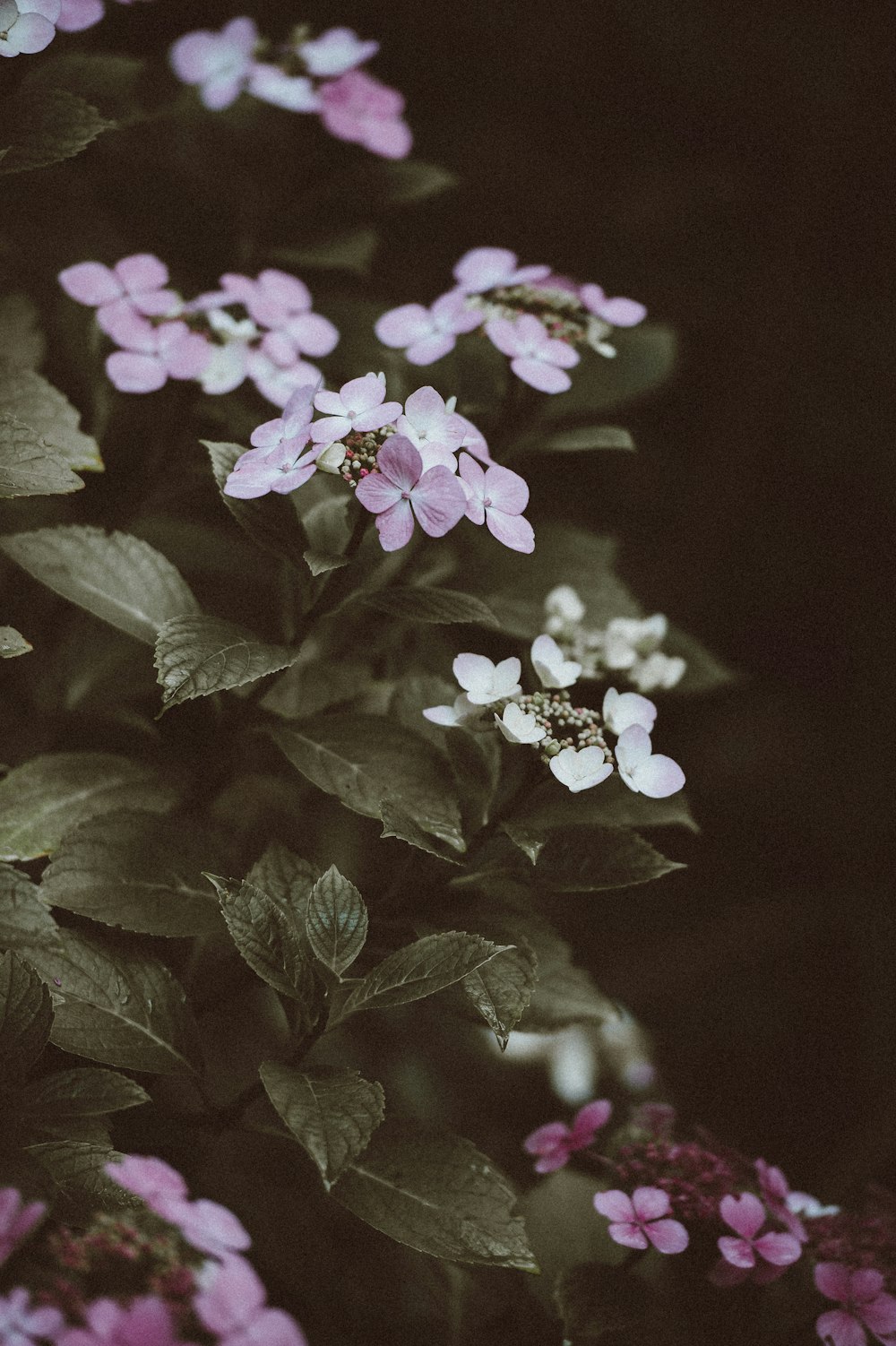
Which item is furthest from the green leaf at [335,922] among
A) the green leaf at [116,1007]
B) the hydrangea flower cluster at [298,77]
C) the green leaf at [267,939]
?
the hydrangea flower cluster at [298,77]

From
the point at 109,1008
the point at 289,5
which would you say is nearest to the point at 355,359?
the point at 109,1008

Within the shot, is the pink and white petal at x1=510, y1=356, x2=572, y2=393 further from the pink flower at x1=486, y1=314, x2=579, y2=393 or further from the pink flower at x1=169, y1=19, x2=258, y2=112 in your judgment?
the pink flower at x1=169, y1=19, x2=258, y2=112

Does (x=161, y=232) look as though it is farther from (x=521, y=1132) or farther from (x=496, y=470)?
(x=521, y=1132)

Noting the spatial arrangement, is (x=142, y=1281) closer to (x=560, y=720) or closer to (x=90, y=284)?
(x=560, y=720)

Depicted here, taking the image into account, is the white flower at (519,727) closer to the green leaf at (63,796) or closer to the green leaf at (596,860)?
the green leaf at (596,860)

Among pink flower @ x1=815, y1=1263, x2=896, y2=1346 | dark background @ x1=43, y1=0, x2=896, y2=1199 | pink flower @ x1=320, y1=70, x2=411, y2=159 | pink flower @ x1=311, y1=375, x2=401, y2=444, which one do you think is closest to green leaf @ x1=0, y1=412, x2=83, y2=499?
pink flower @ x1=311, y1=375, x2=401, y2=444

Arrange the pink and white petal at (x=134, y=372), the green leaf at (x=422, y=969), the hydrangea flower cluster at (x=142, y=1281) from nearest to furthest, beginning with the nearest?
A: the hydrangea flower cluster at (x=142, y=1281) → the green leaf at (x=422, y=969) → the pink and white petal at (x=134, y=372)
